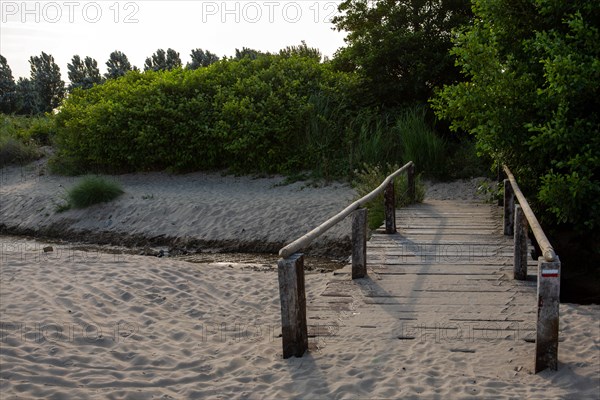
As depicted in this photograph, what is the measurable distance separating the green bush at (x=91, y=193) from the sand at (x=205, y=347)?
274 inches

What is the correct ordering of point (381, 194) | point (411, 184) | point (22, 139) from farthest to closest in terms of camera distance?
point (22, 139), point (411, 184), point (381, 194)

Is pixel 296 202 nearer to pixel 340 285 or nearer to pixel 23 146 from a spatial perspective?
pixel 340 285

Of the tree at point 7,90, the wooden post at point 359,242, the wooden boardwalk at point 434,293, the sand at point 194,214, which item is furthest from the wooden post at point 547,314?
the tree at point 7,90

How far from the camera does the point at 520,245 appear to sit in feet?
23.6

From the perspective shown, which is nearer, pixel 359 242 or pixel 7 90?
pixel 359 242

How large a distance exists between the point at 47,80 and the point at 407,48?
104 ft

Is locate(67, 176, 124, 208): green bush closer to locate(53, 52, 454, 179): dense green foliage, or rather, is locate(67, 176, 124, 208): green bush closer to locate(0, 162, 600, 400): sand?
locate(53, 52, 454, 179): dense green foliage

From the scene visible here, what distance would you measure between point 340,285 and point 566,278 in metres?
4.65

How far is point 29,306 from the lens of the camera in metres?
6.50

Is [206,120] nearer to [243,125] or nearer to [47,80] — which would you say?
[243,125]

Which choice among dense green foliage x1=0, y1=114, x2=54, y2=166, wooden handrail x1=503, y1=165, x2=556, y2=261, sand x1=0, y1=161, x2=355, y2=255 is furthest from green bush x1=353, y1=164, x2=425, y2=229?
dense green foliage x1=0, y1=114, x2=54, y2=166

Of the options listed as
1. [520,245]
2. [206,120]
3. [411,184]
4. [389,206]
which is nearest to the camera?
[520,245]

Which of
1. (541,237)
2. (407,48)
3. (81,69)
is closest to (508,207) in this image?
(541,237)

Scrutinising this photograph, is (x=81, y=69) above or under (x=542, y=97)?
above
